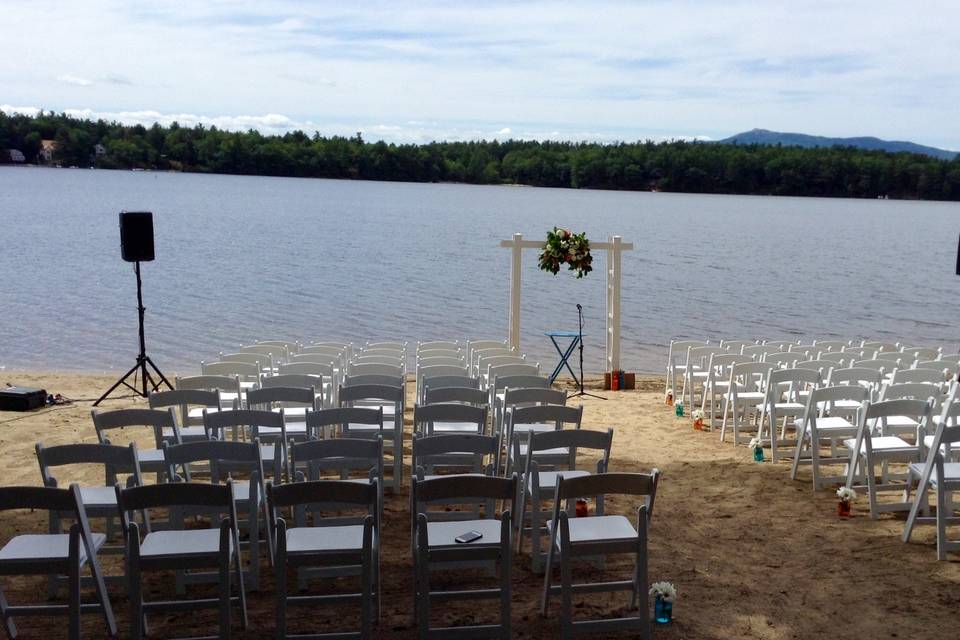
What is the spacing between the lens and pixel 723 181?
344 feet

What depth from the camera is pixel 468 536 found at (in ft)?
15.9

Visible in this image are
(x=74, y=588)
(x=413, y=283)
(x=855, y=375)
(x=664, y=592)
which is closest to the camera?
(x=74, y=588)

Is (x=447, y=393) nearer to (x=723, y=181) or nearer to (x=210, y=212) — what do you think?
(x=210, y=212)

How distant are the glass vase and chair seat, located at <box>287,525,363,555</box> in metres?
1.56

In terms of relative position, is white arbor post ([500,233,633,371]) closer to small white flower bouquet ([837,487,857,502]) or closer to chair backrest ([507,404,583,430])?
small white flower bouquet ([837,487,857,502])

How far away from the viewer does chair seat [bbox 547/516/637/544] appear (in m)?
4.82

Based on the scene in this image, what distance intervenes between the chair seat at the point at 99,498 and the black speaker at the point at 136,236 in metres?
5.84

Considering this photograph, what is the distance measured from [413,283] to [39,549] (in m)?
24.9

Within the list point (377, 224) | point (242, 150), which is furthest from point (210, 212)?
point (242, 150)

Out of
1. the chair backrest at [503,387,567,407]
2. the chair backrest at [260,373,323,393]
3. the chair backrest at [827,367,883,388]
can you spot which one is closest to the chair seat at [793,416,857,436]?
the chair backrest at [827,367,883,388]

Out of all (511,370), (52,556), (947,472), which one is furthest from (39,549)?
(947,472)

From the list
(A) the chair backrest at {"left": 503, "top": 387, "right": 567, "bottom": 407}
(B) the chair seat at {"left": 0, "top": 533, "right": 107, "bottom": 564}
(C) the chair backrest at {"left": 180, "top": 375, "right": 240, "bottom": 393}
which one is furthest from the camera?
(C) the chair backrest at {"left": 180, "top": 375, "right": 240, "bottom": 393}

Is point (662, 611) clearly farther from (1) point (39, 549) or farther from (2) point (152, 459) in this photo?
(2) point (152, 459)

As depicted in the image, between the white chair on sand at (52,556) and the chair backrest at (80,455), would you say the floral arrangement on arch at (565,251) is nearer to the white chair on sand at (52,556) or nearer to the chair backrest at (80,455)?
the chair backrest at (80,455)
